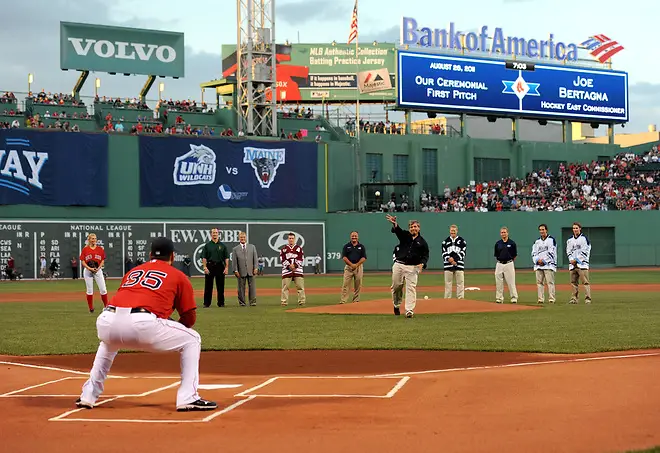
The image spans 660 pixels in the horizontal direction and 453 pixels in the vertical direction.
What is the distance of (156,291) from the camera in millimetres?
8828

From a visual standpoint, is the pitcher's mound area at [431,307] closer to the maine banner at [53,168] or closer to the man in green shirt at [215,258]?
the man in green shirt at [215,258]

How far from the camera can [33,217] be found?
47.5 metres

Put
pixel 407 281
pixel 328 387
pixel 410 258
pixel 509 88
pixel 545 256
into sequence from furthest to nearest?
pixel 509 88 < pixel 545 256 < pixel 407 281 < pixel 410 258 < pixel 328 387

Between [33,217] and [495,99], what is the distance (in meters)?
31.6

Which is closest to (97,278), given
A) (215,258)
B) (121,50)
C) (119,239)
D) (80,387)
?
(215,258)

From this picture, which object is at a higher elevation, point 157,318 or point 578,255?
point 578,255

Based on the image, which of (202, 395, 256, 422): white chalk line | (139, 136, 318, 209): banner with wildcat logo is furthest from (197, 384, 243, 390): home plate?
(139, 136, 318, 209): banner with wildcat logo

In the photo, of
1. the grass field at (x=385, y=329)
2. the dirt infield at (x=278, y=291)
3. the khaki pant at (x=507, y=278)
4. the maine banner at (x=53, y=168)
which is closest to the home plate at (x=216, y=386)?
the grass field at (x=385, y=329)

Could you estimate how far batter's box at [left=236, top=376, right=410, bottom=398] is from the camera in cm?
1008

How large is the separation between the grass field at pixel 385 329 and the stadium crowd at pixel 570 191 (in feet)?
108

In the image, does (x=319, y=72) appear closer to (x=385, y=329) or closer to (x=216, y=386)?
(x=385, y=329)

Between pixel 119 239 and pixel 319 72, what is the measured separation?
2630 cm

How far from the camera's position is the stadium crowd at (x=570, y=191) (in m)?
59.2

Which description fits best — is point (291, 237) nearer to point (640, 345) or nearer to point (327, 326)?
point (327, 326)
